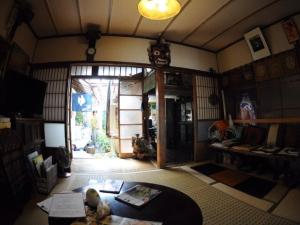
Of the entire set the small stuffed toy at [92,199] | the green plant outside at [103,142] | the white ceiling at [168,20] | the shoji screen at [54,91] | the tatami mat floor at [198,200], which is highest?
the white ceiling at [168,20]

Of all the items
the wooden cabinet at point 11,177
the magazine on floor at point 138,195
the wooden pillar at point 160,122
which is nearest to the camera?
the magazine on floor at point 138,195

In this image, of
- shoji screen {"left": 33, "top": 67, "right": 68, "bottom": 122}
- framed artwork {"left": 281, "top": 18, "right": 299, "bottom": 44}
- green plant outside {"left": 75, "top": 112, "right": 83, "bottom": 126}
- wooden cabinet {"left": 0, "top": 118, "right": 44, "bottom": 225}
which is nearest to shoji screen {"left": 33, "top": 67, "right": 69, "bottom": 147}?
shoji screen {"left": 33, "top": 67, "right": 68, "bottom": 122}

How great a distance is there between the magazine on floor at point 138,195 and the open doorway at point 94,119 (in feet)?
13.4

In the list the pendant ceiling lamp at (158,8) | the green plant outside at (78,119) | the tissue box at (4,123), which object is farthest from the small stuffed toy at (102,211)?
the green plant outside at (78,119)

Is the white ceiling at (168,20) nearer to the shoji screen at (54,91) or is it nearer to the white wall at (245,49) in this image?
the white wall at (245,49)

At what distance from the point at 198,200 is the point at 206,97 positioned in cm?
295

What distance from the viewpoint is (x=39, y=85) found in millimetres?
3230

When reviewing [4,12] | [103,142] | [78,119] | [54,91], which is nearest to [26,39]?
[4,12]

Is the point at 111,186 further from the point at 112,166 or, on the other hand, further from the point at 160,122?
the point at 112,166

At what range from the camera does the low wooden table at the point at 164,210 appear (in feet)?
3.66

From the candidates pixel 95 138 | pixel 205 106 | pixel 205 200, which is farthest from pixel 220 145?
pixel 95 138

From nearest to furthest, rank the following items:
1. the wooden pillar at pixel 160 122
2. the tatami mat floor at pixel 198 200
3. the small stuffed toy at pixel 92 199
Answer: the small stuffed toy at pixel 92 199
the tatami mat floor at pixel 198 200
the wooden pillar at pixel 160 122

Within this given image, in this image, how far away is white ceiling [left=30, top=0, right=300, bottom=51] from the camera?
9.37 ft

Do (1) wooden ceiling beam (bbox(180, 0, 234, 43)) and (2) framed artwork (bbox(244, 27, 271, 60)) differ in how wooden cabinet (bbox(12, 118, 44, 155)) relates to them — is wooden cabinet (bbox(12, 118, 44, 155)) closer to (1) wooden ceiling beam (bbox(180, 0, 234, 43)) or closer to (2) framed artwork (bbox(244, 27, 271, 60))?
(1) wooden ceiling beam (bbox(180, 0, 234, 43))
